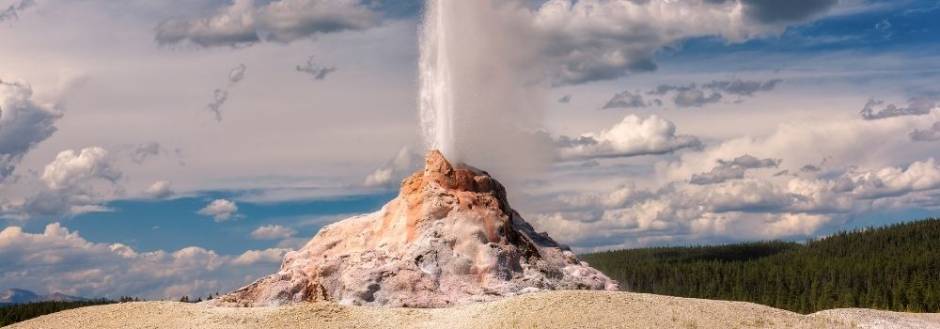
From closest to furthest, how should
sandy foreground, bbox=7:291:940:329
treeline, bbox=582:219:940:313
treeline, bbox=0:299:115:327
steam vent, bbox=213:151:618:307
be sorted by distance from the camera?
sandy foreground, bbox=7:291:940:329, steam vent, bbox=213:151:618:307, treeline, bbox=582:219:940:313, treeline, bbox=0:299:115:327

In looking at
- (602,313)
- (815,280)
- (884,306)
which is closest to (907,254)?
(815,280)

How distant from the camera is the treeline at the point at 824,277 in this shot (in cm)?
10938

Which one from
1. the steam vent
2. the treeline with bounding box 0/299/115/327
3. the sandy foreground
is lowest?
the sandy foreground

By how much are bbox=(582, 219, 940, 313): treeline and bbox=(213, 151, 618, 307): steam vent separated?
210ft

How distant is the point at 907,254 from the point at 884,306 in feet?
206

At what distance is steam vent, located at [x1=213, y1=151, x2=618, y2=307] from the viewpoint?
144 ft

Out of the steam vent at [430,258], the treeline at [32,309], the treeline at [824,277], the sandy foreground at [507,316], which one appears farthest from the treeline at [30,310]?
the sandy foreground at [507,316]

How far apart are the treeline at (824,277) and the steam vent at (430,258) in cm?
6393

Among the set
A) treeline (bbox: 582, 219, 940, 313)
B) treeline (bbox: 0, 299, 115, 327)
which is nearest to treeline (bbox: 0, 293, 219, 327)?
treeline (bbox: 0, 299, 115, 327)

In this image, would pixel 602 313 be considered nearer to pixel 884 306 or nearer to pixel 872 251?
pixel 884 306

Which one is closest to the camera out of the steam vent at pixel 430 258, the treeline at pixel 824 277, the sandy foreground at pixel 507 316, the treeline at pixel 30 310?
the sandy foreground at pixel 507 316

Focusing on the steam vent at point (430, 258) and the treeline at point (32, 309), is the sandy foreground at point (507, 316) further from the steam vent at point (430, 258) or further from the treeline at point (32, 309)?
the treeline at point (32, 309)

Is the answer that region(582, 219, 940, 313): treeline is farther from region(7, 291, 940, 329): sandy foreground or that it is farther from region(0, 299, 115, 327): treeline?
region(0, 299, 115, 327): treeline

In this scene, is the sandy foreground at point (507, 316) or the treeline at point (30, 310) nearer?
the sandy foreground at point (507, 316)
